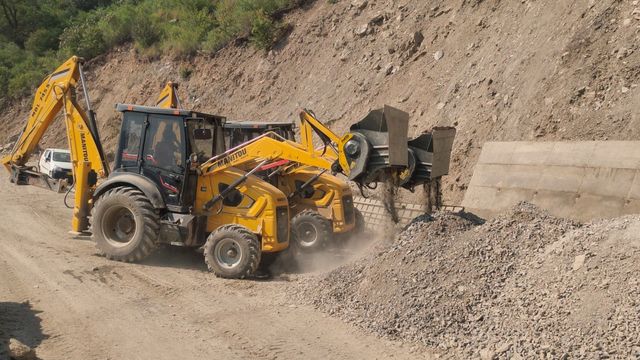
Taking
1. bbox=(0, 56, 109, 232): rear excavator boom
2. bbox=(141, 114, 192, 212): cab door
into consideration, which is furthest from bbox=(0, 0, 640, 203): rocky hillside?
bbox=(0, 56, 109, 232): rear excavator boom

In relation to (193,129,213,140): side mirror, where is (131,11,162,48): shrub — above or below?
above

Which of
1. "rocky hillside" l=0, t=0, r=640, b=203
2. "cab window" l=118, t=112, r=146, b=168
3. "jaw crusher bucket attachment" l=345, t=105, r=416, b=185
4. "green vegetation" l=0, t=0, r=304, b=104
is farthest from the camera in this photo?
"green vegetation" l=0, t=0, r=304, b=104

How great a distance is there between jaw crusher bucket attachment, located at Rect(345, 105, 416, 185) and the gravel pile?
0.86 meters

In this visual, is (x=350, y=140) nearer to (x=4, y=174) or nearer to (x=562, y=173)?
(x=562, y=173)

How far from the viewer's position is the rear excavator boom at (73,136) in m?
10.0

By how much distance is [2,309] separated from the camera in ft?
21.6

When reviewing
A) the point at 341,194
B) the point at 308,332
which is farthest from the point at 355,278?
the point at 341,194

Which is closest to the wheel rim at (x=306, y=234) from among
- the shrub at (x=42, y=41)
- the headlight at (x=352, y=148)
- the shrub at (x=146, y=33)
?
the headlight at (x=352, y=148)

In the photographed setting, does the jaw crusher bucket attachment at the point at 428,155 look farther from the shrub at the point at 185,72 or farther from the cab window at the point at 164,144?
the shrub at the point at 185,72

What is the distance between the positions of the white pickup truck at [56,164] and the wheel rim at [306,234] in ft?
37.6

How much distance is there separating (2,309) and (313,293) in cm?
354

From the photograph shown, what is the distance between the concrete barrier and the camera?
28.6 ft

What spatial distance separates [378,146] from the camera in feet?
24.7

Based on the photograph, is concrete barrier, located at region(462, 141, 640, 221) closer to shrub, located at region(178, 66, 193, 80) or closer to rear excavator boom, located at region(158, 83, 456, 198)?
rear excavator boom, located at region(158, 83, 456, 198)
